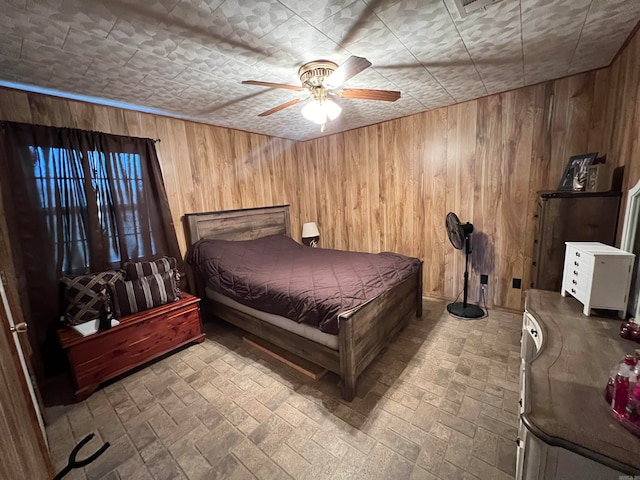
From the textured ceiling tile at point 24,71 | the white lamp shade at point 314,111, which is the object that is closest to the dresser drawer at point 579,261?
the white lamp shade at point 314,111

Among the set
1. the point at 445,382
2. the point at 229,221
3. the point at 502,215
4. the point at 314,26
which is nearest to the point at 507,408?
the point at 445,382

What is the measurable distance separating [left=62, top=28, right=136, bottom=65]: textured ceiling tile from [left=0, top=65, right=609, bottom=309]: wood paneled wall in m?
0.96

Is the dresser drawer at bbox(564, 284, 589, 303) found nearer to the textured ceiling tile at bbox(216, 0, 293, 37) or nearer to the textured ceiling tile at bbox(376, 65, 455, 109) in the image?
the textured ceiling tile at bbox(376, 65, 455, 109)

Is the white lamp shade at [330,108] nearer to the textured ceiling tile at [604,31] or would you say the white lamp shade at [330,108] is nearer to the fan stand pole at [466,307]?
the textured ceiling tile at [604,31]

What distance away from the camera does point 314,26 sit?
4.80 ft

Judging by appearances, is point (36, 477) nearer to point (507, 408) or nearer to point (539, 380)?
point (539, 380)

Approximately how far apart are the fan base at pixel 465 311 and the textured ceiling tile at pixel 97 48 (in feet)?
12.2

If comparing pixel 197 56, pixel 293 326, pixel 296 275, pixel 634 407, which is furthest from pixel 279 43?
pixel 634 407

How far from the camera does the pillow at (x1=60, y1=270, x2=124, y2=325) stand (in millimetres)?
2055

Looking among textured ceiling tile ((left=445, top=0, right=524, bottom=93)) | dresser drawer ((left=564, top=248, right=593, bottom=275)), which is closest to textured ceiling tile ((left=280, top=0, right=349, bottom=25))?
textured ceiling tile ((left=445, top=0, right=524, bottom=93))

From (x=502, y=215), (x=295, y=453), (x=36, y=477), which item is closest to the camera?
(x=36, y=477)

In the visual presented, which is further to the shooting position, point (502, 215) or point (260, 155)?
point (260, 155)

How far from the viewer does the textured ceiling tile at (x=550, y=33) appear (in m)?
1.38

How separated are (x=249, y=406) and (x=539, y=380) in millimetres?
1717
